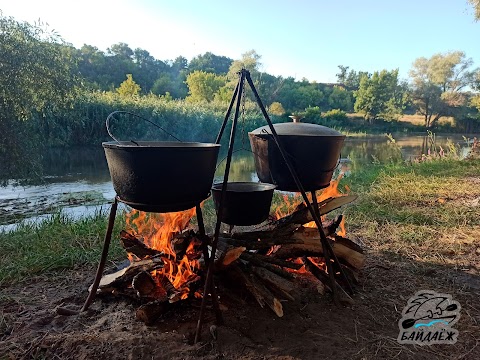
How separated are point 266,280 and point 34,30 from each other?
28.6 feet

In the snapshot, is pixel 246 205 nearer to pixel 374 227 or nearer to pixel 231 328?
pixel 231 328

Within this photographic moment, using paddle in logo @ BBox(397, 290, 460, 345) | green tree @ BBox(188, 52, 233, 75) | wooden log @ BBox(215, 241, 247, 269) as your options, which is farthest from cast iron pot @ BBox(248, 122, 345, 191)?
green tree @ BBox(188, 52, 233, 75)

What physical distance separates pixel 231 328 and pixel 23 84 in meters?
7.95

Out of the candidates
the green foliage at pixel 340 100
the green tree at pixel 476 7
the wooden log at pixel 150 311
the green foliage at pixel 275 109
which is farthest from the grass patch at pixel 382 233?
the green foliage at pixel 340 100

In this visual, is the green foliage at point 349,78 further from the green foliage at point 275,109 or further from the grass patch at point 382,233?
the grass patch at point 382,233

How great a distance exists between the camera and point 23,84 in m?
7.42

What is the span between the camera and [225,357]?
169cm

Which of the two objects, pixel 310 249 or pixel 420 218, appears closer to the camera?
pixel 310 249

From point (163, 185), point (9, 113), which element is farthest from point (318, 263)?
point (9, 113)

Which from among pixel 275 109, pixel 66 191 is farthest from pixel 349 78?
pixel 66 191

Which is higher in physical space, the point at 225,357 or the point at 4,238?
the point at 225,357

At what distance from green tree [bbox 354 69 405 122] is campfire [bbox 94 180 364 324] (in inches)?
1930

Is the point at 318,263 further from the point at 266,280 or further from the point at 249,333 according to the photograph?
the point at 249,333

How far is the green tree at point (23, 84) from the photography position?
720 cm
